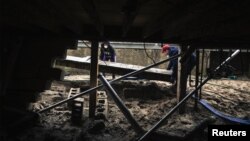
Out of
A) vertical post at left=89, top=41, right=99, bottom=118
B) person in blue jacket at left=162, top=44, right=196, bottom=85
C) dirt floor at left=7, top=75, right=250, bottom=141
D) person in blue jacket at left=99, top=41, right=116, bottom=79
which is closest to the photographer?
dirt floor at left=7, top=75, right=250, bottom=141

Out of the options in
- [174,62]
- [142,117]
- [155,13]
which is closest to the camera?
[155,13]

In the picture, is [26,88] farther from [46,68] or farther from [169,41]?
[169,41]

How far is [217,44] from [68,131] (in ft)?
11.1

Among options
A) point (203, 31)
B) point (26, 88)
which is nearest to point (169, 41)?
point (203, 31)

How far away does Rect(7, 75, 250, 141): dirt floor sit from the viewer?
5.37m

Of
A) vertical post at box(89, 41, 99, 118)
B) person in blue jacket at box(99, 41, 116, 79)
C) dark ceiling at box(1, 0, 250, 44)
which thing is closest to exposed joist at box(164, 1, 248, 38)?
dark ceiling at box(1, 0, 250, 44)

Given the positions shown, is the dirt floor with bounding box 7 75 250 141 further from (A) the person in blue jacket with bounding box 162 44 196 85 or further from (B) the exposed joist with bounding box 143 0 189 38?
(B) the exposed joist with bounding box 143 0 189 38

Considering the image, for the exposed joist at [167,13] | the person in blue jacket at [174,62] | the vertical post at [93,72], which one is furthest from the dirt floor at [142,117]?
the exposed joist at [167,13]

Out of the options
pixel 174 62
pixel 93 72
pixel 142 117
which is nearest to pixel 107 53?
pixel 174 62

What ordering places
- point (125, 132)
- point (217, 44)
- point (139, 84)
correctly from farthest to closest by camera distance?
1. point (139, 84)
2. point (125, 132)
3. point (217, 44)

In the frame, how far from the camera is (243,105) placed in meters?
7.91

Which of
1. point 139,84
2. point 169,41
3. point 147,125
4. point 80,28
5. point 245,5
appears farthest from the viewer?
point 139,84

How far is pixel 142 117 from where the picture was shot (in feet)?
22.1

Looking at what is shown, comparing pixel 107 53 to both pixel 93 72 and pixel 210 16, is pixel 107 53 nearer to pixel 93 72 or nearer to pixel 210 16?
pixel 93 72
